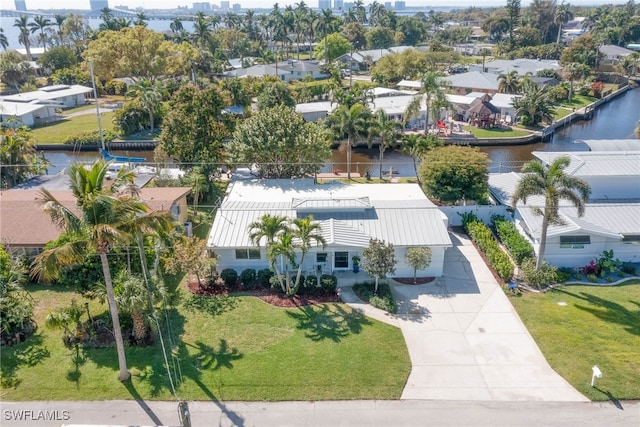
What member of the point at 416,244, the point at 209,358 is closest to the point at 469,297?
the point at 416,244

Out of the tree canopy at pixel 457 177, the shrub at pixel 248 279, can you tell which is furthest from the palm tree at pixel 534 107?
the shrub at pixel 248 279

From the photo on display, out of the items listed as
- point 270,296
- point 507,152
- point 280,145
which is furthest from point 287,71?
point 270,296

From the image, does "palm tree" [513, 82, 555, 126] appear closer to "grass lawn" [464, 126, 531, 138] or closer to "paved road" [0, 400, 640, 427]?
"grass lawn" [464, 126, 531, 138]

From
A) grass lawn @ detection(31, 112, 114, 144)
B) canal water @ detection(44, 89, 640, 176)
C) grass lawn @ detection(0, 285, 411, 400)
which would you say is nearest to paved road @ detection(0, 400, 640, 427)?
grass lawn @ detection(0, 285, 411, 400)

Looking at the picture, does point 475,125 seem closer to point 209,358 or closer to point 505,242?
point 505,242

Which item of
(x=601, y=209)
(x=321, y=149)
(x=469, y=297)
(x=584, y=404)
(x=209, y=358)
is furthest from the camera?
(x=321, y=149)

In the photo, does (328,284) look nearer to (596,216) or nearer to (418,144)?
(596,216)

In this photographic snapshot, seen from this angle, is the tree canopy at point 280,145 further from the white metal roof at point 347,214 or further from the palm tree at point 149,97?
the palm tree at point 149,97
